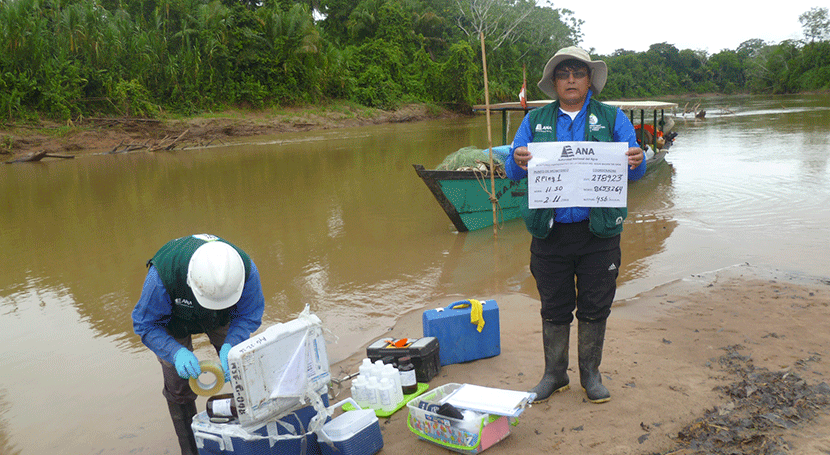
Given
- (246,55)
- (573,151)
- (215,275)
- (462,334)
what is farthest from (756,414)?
(246,55)

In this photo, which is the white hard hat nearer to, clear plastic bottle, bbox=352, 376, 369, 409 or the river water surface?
clear plastic bottle, bbox=352, 376, 369, 409

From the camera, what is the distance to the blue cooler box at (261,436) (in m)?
2.71

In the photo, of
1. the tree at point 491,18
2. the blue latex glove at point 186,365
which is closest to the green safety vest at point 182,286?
the blue latex glove at point 186,365

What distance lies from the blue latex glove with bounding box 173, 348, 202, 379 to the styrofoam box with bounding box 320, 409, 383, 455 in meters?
0.71

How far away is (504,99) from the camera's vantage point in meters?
45.6

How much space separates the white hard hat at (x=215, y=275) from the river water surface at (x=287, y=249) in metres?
1.51

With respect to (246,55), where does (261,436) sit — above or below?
below

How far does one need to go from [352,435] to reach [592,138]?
205 centimetres

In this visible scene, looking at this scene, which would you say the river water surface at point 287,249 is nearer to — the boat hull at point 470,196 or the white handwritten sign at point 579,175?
the boat hull at point 470,196

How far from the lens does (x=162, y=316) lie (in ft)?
9.58

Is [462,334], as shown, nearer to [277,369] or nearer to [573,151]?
[573,151]

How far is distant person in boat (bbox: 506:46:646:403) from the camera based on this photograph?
124 inches

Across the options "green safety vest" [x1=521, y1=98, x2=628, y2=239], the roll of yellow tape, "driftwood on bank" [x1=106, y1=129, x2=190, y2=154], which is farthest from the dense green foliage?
"green safety vest" [x1=521, y1=98, x2=628, y2=239]

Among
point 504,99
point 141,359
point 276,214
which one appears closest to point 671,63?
point 504,99
